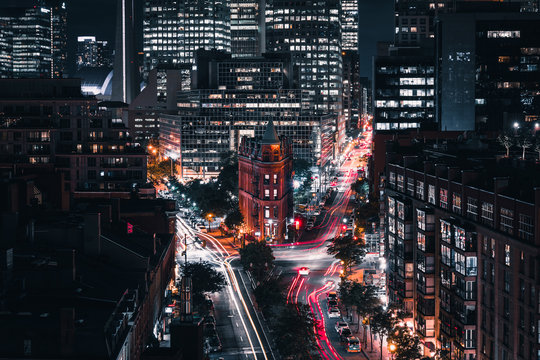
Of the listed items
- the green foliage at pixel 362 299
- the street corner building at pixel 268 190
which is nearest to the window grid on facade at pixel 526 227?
the green foliage at pixel 362 299

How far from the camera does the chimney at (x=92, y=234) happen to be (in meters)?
82.4

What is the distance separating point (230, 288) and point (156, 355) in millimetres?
68523

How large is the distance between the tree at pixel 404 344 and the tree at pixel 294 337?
8483 millimetres

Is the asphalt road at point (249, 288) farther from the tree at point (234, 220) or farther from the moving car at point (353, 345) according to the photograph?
the tree at point (234, 220)

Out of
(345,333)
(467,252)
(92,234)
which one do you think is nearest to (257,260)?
(345,333)

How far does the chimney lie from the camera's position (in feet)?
270

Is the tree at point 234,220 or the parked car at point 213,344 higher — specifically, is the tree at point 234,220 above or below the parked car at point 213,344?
above

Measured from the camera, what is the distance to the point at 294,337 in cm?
8856

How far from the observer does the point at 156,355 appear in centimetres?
5806

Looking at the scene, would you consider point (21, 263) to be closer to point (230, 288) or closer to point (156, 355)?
point (156, 355)

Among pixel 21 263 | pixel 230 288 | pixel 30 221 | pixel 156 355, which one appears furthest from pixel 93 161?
pixel 156 355

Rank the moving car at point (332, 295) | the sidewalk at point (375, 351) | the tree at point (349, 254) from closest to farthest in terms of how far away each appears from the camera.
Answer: the sidewalk at point (375, 351) → the moving car at point (332, 295) → the tree at point (349, 254)

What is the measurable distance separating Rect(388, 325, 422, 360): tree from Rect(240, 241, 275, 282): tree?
37347 mm

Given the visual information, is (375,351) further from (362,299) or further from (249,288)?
(249,288)
